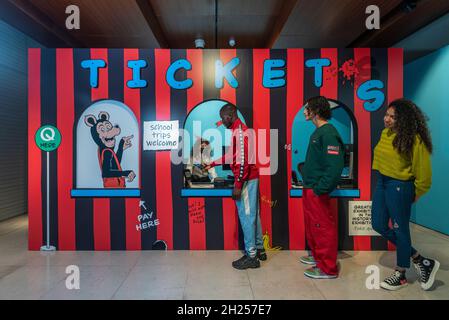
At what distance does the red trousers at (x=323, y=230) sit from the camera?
8.98 ft

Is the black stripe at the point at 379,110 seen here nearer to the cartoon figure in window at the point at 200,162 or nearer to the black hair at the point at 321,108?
the black hair at the point at 321,108

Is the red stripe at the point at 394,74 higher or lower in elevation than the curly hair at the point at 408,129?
higher

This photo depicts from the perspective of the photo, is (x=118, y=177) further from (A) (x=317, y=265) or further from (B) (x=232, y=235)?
(A) (x=317, y=265)

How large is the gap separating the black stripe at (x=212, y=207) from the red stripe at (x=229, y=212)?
49mm

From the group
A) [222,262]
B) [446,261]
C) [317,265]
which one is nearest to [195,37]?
[222,262]

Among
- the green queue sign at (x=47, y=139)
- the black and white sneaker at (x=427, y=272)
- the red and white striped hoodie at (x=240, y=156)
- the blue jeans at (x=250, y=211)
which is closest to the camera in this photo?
the black and white sneaker at (x=427, y=272)

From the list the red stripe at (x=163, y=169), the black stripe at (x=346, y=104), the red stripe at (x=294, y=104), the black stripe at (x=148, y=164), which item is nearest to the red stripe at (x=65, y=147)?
the black stripe at (x=148, y=164)

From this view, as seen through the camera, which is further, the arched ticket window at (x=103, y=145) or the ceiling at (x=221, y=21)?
the arched ticket window at (x=103, y=145)

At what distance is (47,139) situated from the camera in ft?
11.5

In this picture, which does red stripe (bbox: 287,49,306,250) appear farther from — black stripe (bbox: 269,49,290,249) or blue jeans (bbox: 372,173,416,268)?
blue jeans (bbox: 372,173,416,268)

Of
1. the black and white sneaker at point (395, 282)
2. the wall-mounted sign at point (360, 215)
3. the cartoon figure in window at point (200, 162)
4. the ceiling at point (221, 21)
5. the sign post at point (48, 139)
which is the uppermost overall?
the ceiling at point (221, 21)

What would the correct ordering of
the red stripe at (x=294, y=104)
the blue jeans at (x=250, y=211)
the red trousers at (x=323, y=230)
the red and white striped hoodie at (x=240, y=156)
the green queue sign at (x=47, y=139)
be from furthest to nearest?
the red stripe at (x=294, y=104), the green queue sign at (x=47, y=139), the blue jeans at (x=250, y=211), the red and white striped hoodie at (x=240, y=156), the red trousers at (x=323, y=230)

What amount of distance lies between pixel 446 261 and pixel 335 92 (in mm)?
2298

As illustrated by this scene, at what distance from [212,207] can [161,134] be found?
3.59 feet
